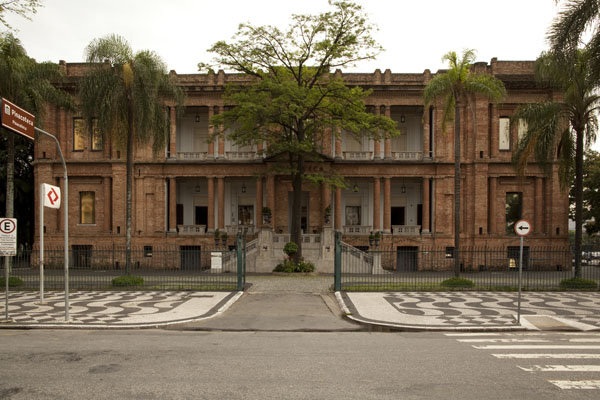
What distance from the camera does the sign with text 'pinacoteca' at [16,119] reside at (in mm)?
10789

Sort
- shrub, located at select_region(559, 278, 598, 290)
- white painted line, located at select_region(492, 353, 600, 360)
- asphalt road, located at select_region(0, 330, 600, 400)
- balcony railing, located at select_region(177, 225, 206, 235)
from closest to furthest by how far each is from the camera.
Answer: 1. asphalt road, located at select_region(0, 330, 600, 400)
2. white painted line, located at select_region(492, 353, 600, 360)
3. shrub, located at select_region(559, 278, 598, 290)
4. balcony railing, located at select_region(177, 225, 206, 235)

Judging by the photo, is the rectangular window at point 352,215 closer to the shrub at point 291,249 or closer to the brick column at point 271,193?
the brick column at point 271,193

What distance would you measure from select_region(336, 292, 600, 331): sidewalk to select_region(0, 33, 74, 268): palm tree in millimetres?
16429

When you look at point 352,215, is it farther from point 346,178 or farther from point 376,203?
point 346,178

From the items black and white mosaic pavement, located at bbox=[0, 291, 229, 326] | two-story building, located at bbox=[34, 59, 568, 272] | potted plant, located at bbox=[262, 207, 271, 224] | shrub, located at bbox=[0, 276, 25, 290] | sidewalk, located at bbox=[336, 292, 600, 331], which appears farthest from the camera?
two-story building, located at bbox=[34, 59, 568, 272]

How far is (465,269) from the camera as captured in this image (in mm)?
32531

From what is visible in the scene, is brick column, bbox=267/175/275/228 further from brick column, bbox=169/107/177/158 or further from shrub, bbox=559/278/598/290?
shrub, bbox=559/278/598/290

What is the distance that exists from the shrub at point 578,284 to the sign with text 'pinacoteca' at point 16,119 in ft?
68.5

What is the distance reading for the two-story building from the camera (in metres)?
33.5

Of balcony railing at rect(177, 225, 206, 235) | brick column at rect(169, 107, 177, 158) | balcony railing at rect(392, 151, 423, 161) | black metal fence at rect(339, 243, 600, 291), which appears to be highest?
brick column at rect(169, 107, 177, 158)

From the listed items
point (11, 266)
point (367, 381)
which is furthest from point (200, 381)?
point (11, 266)

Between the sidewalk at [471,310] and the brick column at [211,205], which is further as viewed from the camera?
the brick column at [211,205]

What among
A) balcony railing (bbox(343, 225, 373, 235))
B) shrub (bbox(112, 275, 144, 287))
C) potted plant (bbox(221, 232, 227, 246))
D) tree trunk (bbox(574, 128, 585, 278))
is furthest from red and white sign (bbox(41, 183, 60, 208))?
balcony railing (bbox(343, 225, 373, 235))

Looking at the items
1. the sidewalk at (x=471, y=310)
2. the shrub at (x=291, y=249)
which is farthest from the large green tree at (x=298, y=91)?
the sidewalk at (x=471, y=310)
